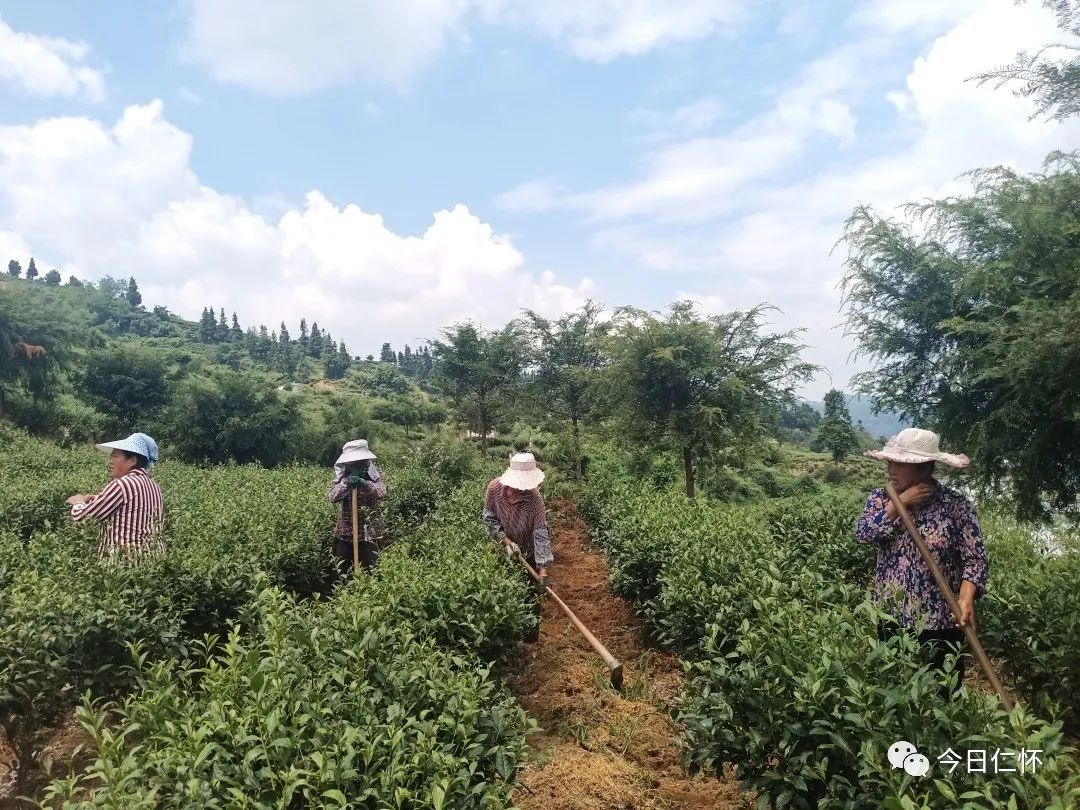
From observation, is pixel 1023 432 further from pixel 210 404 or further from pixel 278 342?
pixel 278 342

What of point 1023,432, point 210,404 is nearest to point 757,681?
point 1023,432

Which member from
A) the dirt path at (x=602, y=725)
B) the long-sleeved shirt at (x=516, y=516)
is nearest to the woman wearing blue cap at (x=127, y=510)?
the long-sleeved shirt at (x=516, y=516)

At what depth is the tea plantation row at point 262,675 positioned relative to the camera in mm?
1914

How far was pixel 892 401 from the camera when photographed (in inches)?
252

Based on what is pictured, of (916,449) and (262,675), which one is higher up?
(916,449)

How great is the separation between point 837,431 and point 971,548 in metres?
36.4

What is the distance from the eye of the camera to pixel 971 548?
312cm

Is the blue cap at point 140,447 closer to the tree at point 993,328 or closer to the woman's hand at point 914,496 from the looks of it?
the woman's hand at point 914,496

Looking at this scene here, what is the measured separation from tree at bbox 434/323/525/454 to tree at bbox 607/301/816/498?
6061 mm

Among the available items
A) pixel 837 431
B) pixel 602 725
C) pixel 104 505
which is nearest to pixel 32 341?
pixel 104 505

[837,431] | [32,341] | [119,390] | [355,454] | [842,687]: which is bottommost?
[842,687]

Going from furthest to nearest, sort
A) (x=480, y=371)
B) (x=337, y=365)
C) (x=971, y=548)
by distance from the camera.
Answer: (x=337, y=365) < (x=480, y=371) < (x=971, y=548)

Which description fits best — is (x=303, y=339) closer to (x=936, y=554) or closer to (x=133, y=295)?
(x=133, y=295)

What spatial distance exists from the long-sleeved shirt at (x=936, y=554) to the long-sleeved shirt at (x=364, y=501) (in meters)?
4.23
